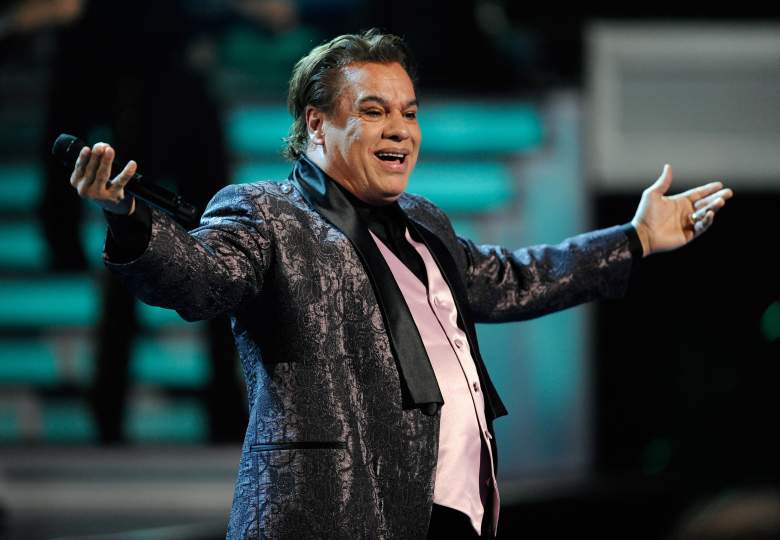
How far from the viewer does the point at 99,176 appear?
49.5 inches

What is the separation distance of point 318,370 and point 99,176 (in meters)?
0.42

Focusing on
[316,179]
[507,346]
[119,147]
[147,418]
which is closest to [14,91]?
[119,147]

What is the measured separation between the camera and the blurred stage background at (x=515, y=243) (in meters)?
3.66

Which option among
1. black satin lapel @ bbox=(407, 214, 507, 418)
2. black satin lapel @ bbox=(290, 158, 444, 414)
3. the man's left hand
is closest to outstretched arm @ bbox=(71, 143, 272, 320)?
black satin lapel @ bbox=(290, 158, 444, 414)

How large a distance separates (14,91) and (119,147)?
0.48 metres

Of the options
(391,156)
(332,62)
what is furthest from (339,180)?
(332,62)

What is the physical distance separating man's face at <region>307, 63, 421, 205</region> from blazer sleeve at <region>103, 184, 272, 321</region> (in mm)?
170

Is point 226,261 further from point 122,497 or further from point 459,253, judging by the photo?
point 122,497

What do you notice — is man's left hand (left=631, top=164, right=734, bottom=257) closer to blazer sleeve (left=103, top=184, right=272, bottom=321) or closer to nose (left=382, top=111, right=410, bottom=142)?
nose (left=382, top=111, right=410, bottom=142)

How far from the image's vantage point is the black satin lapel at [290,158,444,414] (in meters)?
1.50

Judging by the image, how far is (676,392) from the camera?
4180 mm

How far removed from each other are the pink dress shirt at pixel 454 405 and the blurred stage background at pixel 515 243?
6.39ft

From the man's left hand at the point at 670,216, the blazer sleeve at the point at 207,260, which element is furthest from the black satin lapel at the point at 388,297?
the man's left hand at the point at 670,216

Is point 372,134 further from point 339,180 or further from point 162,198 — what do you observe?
point 162,198
